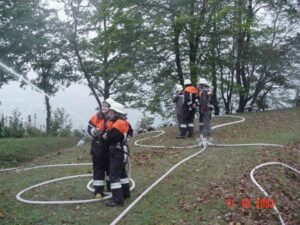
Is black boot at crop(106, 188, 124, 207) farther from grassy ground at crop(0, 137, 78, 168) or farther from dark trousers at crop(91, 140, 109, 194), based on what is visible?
grassy ground at crop(0, 137, 78, 168)

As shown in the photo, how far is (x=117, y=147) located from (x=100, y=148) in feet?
1.31

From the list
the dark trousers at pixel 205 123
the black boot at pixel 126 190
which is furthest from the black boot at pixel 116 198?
the dark trousers at pixel 205 123

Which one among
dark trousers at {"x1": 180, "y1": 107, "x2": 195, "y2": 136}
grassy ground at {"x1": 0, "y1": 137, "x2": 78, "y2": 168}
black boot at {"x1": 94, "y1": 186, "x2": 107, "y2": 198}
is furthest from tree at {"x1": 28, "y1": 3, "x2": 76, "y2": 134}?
black boot at {"x1": 94, "y1": 186, "x2": 107, "y2": 198}

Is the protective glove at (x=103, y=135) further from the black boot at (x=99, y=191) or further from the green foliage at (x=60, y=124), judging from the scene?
the green foliage at (x=60, y=124)

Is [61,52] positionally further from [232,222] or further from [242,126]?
[232,222]

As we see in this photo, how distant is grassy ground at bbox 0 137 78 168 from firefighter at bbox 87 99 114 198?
6.40m

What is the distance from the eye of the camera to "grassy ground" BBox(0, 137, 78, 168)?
1427cm

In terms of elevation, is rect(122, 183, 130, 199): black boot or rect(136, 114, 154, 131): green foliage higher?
rect(136, 114, 154, 131): green foliage

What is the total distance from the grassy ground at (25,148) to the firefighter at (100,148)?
640 centimetres

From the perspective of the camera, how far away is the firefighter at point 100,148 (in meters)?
7.52

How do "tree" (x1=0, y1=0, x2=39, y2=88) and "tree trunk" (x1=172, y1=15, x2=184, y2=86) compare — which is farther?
"tree trunk" (x1=172, y1=15, x2=184, y2=86)

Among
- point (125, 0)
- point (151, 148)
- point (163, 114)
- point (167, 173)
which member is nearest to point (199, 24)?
point (125, 0)

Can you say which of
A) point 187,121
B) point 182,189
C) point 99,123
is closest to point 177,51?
point 187,121

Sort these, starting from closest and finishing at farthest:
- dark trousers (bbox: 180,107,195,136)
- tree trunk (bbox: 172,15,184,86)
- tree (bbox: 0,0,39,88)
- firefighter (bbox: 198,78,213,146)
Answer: firefighter (bbox: 198,78,213,146)
dark trousers (bbox: 180,107,195,136)
tree (bbox: 0,0,39,88)
tree trunk (bbox: 172,15,184,86)
